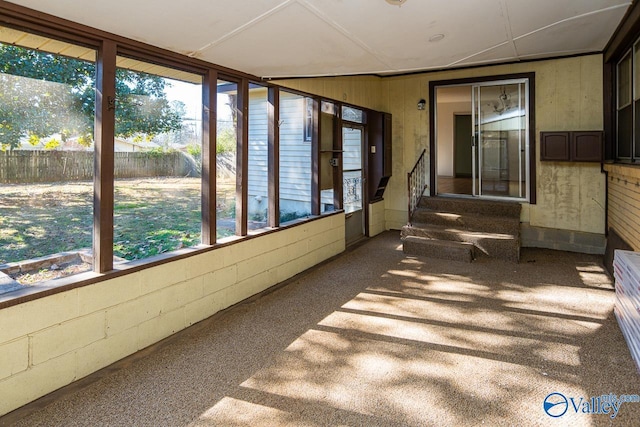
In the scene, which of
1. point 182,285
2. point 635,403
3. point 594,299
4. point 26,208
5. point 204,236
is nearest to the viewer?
point 635,403

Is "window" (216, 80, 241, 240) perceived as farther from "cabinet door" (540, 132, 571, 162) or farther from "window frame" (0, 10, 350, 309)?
"cabinet door" (540, 132, 571, 162)

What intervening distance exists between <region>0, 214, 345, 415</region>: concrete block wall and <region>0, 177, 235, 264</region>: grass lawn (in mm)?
261

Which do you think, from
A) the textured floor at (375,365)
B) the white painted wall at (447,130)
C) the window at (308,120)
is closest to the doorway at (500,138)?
the textured floor at (375,365)

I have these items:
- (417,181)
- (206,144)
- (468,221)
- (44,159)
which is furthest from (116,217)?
(417,181)

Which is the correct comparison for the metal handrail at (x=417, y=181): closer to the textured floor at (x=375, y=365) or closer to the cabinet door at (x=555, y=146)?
the cabinet door at (x=555, y=146)

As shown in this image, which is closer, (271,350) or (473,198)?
(271,350)

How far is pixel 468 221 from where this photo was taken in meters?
6.09

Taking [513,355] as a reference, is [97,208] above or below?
above

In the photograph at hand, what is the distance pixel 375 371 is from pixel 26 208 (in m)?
2.42

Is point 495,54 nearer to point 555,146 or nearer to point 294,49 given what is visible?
point 294,49

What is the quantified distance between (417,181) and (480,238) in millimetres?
1795

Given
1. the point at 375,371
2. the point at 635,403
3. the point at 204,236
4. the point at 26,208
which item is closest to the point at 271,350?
the point at 375,371

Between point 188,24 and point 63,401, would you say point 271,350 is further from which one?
point 188,24

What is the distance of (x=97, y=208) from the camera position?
8.89 feet
